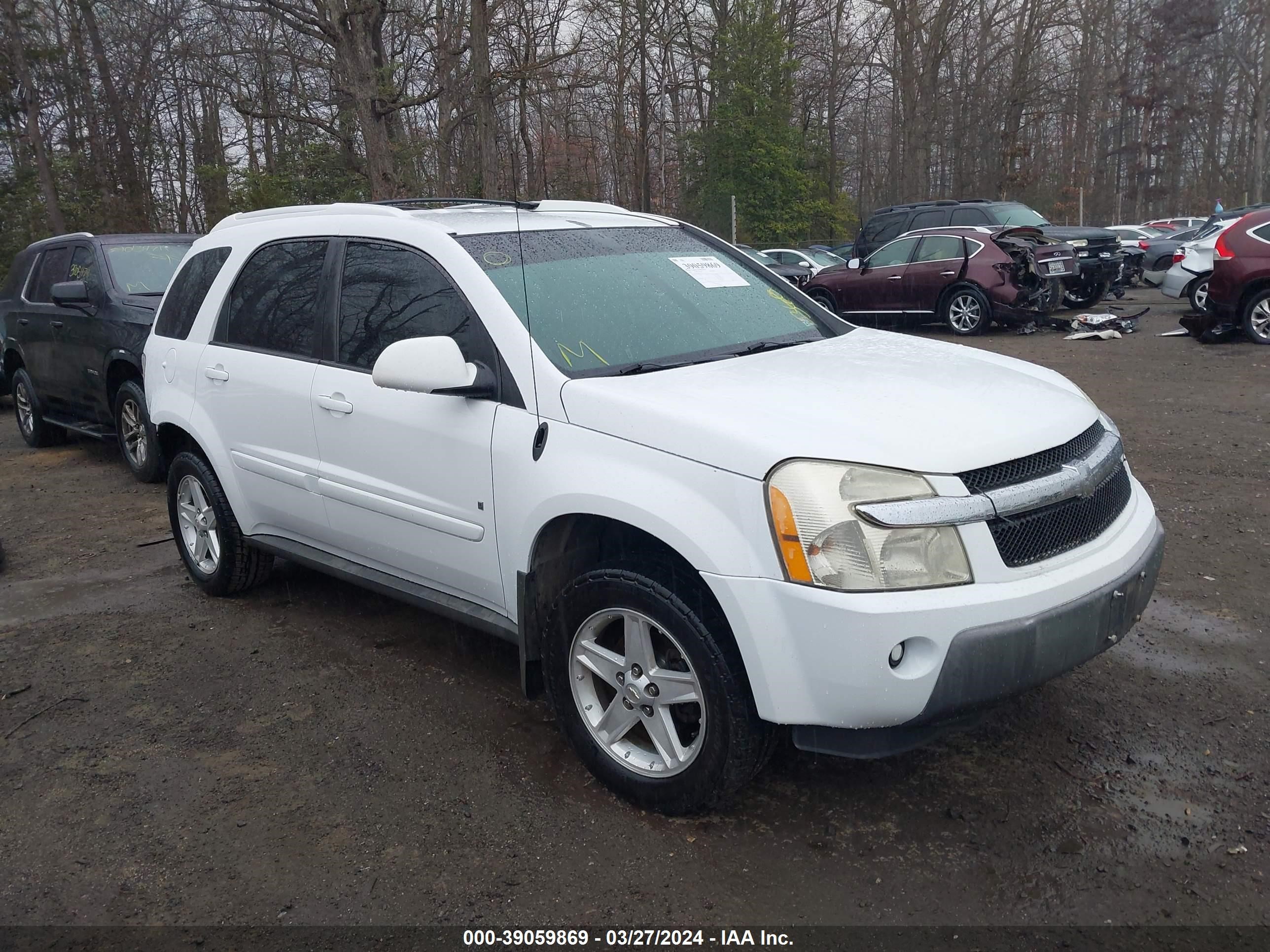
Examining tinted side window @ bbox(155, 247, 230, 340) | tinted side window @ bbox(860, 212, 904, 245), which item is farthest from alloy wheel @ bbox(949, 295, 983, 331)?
tinted side window @ bbox(155, 247, 230, 340)

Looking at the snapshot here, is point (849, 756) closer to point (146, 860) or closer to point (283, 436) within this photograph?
point (146, 860)

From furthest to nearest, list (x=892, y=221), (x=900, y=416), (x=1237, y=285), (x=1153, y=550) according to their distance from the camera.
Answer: (x=892, y=221) < (x=1237, y=285) < (x=1153, y=550) < (x=900, y=416)

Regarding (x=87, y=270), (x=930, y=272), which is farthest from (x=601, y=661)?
(x=930, y=272)

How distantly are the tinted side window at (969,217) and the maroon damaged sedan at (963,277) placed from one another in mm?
1127

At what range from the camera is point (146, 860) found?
3055mm

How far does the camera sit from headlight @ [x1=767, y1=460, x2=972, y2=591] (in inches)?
105

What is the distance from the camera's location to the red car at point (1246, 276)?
11789 mm

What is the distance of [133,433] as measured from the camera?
7.95 m

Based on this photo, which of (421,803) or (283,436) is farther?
(283,436)

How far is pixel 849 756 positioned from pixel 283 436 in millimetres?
2738

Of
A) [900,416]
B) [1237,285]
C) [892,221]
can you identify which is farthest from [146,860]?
[892,221]

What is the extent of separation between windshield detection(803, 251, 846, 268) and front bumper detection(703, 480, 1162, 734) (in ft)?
80.2

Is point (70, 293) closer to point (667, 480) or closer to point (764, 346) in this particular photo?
point (764, 346)

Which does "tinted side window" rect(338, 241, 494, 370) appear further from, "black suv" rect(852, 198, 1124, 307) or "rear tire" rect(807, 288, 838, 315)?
"black suv" rect(852, 198, 1124, 307)
